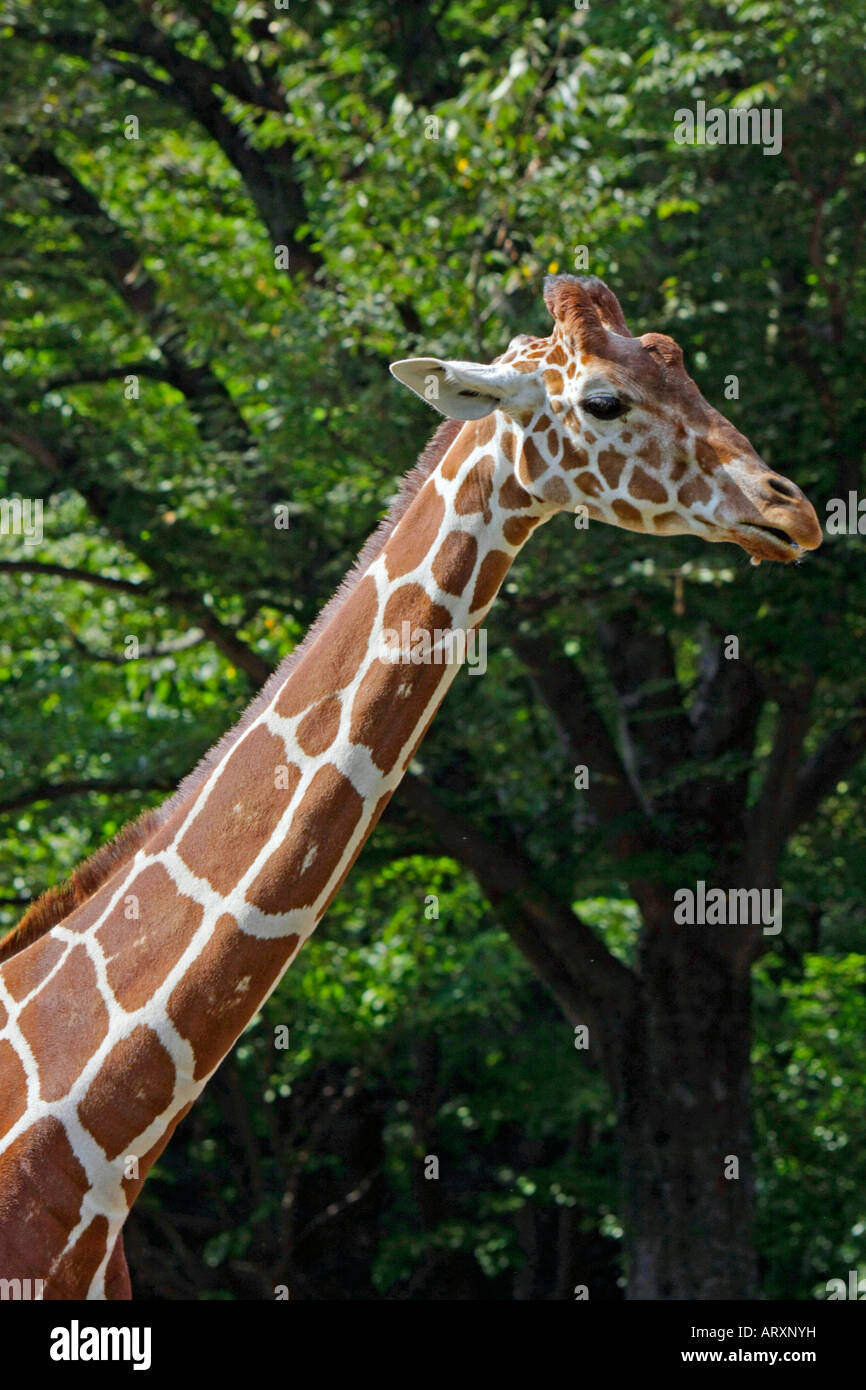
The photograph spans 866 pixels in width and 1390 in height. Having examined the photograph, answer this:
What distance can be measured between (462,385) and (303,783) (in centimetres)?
112

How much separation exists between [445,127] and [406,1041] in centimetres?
956

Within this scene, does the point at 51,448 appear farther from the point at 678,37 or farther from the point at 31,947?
the point at 31,947

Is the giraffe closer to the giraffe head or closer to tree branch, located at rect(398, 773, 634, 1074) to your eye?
the giraffe head

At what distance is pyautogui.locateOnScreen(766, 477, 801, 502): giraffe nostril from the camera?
408 centimetres

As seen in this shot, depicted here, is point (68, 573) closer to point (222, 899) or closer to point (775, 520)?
point (222, 899)

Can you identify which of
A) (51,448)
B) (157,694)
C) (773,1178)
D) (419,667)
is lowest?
(773,1178)

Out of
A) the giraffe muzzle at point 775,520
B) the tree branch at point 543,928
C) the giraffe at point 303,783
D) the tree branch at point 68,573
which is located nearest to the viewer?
the giraffe muzzle at point 775,520

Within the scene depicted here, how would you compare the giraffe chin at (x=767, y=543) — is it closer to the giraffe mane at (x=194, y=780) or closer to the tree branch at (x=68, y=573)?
the giraffe mane at (x=194, y=780)

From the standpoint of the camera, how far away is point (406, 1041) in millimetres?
16266

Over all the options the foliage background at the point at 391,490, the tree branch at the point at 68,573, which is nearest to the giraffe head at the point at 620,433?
the foliage background at the point at 391,490

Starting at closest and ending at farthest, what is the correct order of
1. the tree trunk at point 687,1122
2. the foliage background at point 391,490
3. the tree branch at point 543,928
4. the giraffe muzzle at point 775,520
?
1. the giraffe muzzle at point 775,520
2. the foliage background at point 391,490
3. the tree branch at point 543,928
4. the tree trunk at point 687,1122

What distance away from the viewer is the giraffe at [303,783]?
4148 millimetres

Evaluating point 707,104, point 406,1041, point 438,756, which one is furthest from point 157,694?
point 707,104

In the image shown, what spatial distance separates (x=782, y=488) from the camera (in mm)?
4098
